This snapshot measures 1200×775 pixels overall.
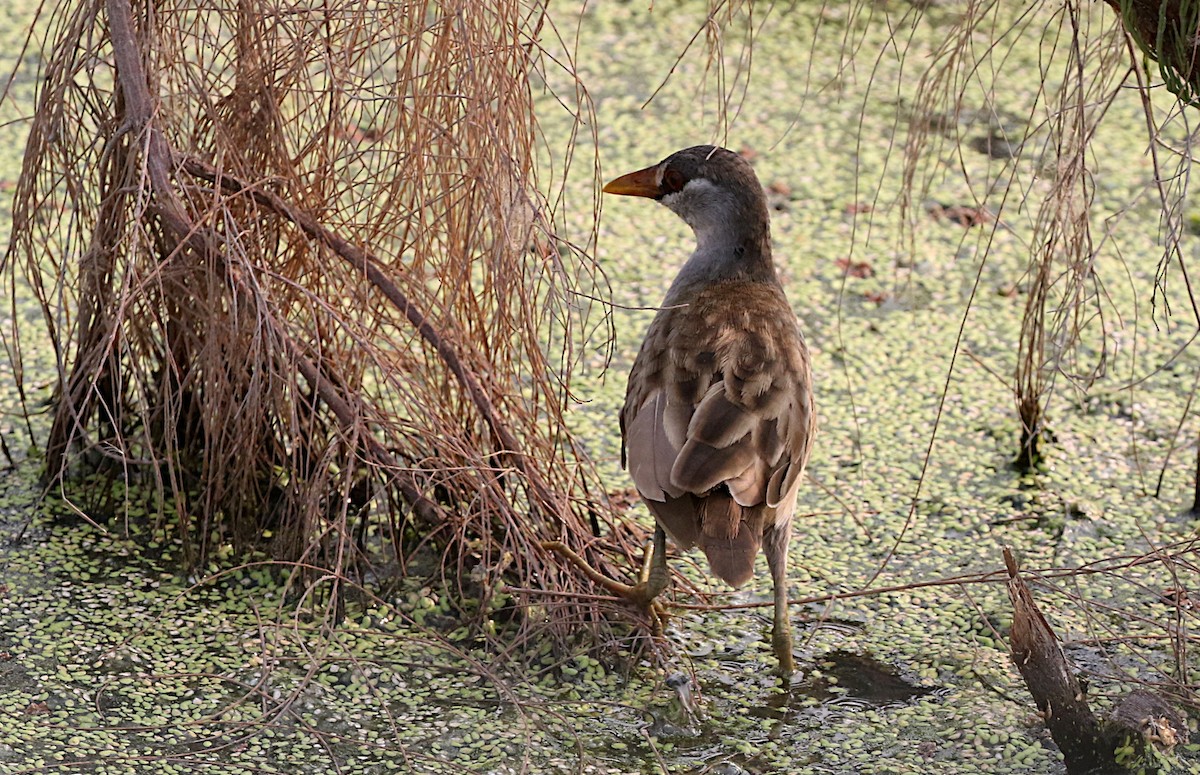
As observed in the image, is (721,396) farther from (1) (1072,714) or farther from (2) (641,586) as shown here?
(1) (1072,714)

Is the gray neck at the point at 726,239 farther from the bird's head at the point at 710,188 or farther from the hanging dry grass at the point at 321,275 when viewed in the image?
the hanging dry grass at the point at 321,275

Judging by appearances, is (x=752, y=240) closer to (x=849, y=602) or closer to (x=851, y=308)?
(x=849, y=602)

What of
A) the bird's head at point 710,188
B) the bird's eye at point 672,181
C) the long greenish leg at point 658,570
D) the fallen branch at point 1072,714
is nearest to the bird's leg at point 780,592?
the long greenish leg at point 658,570

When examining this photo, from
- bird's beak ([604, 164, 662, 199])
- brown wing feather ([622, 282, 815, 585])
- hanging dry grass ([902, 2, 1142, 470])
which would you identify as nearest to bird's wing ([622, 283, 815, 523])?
brown wing feather ([622, 282, 815, 585])

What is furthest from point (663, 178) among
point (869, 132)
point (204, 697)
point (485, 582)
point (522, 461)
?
point (869, 132)

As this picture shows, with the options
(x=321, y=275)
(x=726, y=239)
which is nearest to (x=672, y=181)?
(x=726, y=239)

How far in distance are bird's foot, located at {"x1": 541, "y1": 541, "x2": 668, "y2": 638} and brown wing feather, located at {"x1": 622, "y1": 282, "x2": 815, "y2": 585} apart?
0.81ft

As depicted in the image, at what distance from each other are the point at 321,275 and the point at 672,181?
787 mm

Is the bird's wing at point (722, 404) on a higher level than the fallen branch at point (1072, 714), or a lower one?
higher

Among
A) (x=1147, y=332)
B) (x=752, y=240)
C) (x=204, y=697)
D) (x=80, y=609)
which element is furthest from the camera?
(x=1147, y=332)

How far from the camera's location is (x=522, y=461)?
3242 millimetres

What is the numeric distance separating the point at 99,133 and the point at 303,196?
459 millimetres

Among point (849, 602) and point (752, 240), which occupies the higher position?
point (752, 240)

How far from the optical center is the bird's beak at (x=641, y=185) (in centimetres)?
349
